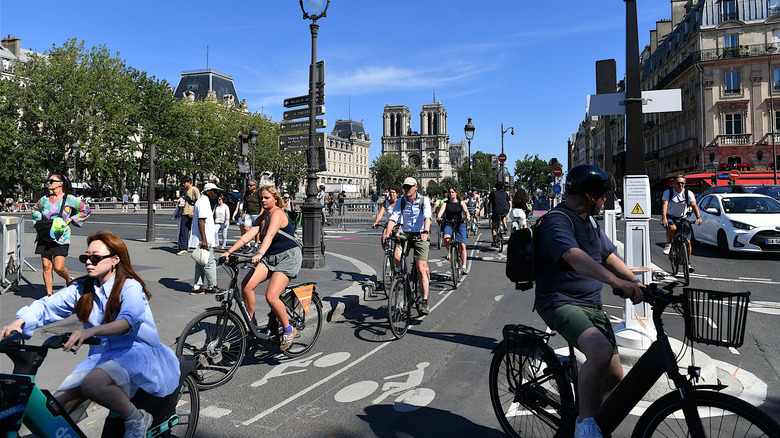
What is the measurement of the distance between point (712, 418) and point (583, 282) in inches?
33.2

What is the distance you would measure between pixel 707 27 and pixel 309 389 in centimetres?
4896

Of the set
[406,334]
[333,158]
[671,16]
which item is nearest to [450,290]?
[406,334]

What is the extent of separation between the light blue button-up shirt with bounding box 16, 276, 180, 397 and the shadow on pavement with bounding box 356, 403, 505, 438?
4.66 ft

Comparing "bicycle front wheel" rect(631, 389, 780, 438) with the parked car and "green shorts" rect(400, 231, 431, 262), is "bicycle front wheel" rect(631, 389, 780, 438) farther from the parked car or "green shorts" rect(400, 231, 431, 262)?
the parked car

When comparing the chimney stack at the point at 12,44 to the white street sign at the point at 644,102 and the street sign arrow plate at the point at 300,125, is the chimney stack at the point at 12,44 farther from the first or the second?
the white street sign at the point at 644,102

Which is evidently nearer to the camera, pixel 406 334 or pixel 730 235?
pixel 406 334

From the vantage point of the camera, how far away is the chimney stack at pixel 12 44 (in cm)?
6169

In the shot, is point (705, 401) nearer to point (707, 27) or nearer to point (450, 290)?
point (450, 290)

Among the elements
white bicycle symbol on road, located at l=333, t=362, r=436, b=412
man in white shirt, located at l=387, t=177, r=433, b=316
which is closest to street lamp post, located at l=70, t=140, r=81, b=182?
man in white shirt, located at l=387, t=177, r=433, b=316

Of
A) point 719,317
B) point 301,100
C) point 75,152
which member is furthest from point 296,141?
point 75,152

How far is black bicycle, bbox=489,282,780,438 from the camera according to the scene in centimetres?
219

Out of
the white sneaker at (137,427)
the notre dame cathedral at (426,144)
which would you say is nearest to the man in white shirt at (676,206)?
the white sneaker at (137,427)

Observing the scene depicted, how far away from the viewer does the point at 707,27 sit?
42.1 metres

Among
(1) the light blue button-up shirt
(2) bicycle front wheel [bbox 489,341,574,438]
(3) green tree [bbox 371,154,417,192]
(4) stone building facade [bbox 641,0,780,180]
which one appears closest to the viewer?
(1) the light blue button-up shirt
